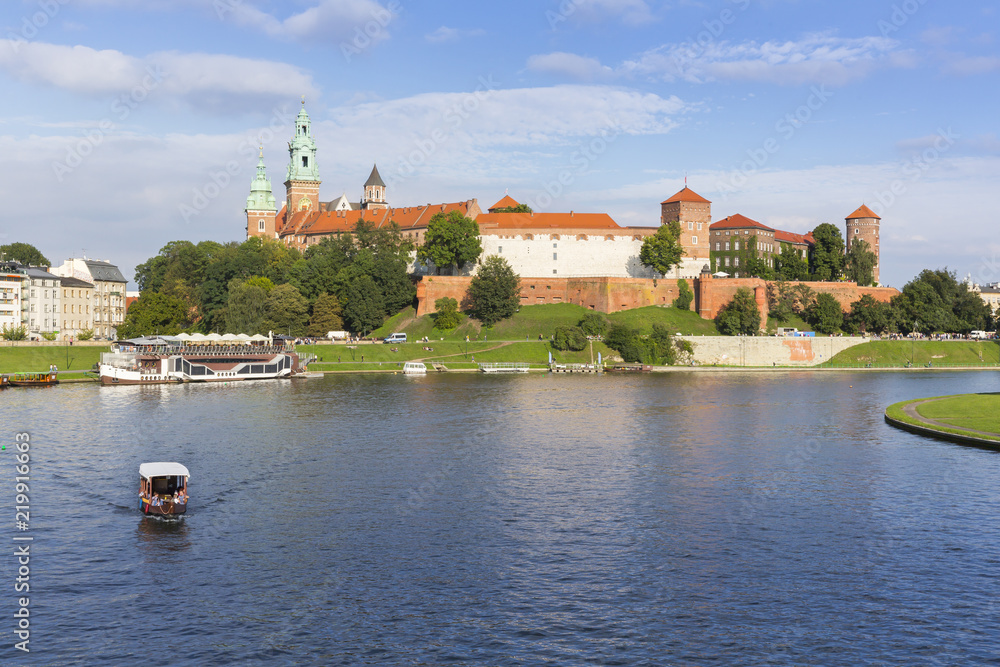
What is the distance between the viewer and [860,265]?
422ft

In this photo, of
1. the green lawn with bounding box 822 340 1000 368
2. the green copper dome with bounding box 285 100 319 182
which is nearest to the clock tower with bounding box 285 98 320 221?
the green copper dome with bounding box 285 100 319 182

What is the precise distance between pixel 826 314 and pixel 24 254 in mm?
117080

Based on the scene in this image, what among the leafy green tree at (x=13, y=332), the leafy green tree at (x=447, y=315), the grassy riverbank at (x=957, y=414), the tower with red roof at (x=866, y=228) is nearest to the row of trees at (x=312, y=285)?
the leafy green tree at (x=447, y=315)

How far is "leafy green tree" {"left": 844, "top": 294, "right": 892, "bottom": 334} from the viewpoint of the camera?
11488 cm

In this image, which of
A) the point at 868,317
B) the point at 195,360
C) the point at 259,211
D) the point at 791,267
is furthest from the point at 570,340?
the point at 259,211

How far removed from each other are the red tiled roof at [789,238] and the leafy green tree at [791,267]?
17.6 metres

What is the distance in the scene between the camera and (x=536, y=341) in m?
102

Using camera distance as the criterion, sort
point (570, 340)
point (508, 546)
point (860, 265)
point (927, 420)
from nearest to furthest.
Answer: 1. point (508, 546)
2. point (927, 420)
3. point (570, 340)
4. point (860, 265)

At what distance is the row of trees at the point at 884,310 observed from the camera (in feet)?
377

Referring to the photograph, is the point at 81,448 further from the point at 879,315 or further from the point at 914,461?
the point at 879,315

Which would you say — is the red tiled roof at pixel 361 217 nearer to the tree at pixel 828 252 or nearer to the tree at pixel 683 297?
the tree at pixel 683 297

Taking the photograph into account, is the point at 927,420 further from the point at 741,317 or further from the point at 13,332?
the point at 13,332

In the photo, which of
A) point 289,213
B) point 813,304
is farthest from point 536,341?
point 289,213

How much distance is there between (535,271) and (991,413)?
3034 inches
